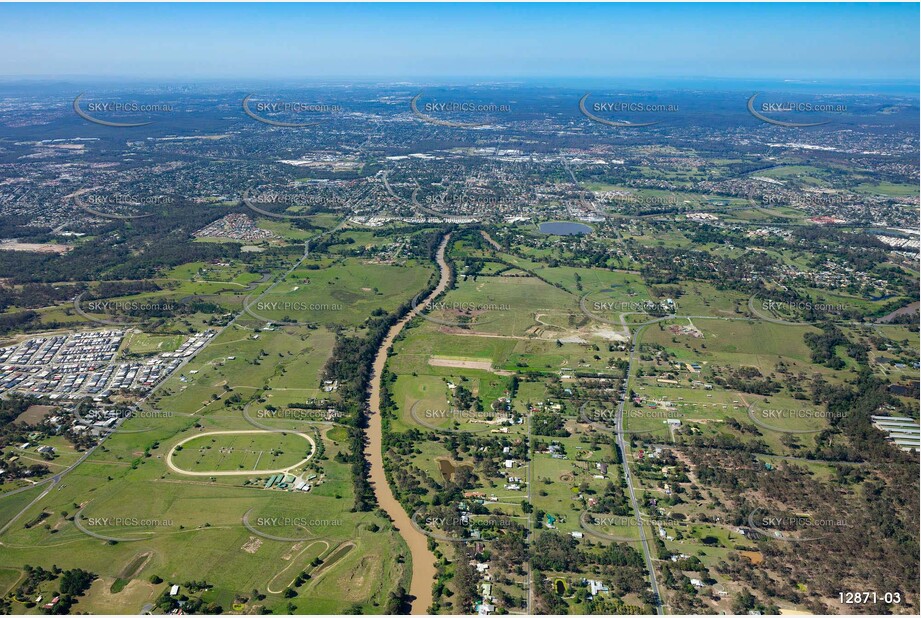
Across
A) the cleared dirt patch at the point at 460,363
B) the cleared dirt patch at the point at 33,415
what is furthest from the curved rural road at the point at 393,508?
the cleared dirt patch at the point at 33,415

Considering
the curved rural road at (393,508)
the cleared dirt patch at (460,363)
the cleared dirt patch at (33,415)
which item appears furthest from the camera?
the cleared dirt patch at (460,363)

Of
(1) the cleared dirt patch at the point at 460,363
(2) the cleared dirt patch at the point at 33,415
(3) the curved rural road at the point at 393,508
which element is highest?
(1) the cleared dirt patch at the point at 460,363

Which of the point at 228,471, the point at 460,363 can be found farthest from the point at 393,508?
the point at 460,363

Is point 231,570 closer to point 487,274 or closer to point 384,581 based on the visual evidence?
point 384,581

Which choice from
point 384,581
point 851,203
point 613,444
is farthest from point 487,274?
point 851,203

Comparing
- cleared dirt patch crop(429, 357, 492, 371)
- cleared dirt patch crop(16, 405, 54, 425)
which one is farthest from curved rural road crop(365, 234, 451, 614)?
cleared dirt patch crop(16, 405, 54, 425)

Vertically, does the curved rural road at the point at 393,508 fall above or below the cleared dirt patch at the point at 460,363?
below

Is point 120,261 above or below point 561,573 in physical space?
above

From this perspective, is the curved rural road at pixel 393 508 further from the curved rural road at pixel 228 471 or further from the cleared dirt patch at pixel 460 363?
the cleared dirt patch at pixel 460 363
